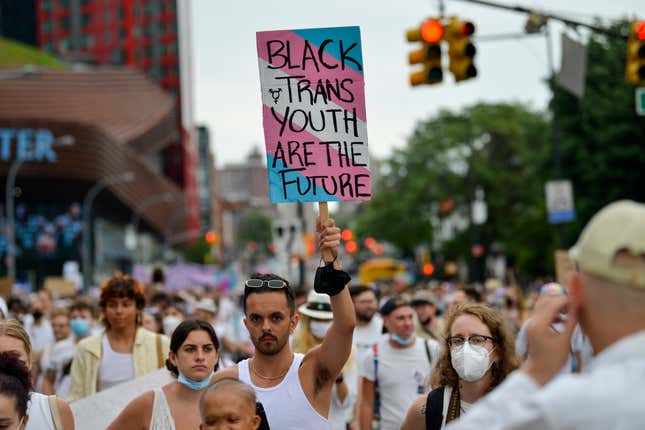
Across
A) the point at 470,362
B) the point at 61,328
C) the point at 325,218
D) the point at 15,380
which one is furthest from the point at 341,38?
the point at 61,328

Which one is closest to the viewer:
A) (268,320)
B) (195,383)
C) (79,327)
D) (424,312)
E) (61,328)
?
(268,320)

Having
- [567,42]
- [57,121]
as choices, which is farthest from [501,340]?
[57,121]

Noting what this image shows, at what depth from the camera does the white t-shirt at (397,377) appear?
8.41 metres

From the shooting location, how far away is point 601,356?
8.35 feet

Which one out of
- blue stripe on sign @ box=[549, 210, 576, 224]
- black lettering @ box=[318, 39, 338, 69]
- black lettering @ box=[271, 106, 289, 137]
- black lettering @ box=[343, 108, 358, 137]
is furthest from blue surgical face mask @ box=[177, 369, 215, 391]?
blue stripe on sign @ box=[549, 210, 576, 224]

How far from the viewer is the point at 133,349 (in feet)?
25.3

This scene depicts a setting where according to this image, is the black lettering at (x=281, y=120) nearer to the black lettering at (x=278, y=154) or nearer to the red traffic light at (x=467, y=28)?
the black lettering at (x=278, y=154)

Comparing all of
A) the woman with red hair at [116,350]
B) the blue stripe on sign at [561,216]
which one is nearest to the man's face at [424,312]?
the woman with red hair at [116,350]

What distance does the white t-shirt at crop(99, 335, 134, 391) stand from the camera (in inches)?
300

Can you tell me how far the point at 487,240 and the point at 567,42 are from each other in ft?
165

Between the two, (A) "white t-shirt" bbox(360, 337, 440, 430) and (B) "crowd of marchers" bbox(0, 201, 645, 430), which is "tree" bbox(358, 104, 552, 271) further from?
(A) "white t-shirt" bbox(360, 337, 440, 430)

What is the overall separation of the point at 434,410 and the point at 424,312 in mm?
5856

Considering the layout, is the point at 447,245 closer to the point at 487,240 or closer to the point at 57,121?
the point at 487,240

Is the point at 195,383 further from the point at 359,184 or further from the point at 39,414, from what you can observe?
the point at 359,184
